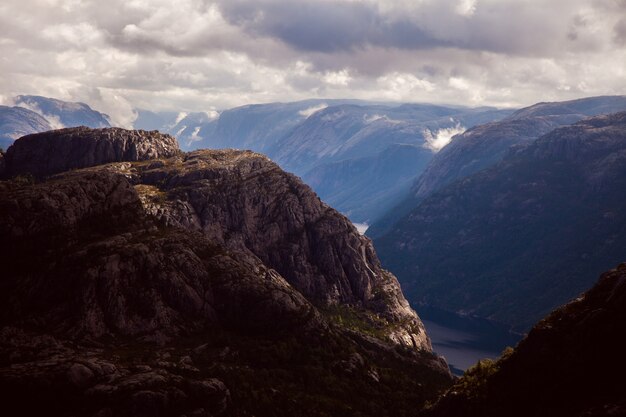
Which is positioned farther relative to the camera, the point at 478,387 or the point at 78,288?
the point at 78,288

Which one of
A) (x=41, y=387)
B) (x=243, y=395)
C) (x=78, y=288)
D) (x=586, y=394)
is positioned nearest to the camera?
(x=586, y=394)

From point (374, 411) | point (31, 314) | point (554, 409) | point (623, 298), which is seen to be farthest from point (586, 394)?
point (31, 314)

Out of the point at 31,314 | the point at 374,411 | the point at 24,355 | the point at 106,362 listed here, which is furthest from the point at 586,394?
the point at 31,314

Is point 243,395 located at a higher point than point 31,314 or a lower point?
lower

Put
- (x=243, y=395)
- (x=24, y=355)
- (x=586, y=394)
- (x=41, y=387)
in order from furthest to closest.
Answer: (x=243, y=395)
(x=24, y=355)
(x=41, y=387)
(x=586, y=394)

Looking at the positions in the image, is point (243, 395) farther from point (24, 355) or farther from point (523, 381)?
point (523, 381)

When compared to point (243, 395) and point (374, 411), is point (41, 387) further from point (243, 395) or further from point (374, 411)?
point (374, 411)

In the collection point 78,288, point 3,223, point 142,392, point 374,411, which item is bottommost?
point 374,411
